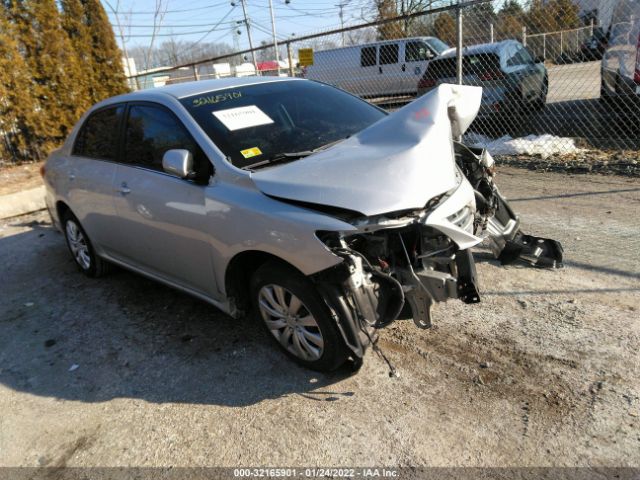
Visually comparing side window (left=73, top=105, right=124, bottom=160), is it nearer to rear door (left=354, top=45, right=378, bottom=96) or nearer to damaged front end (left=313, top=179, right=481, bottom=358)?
damaged front end (left=313, top=179, right=481, bottom=358)

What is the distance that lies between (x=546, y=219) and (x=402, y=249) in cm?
300

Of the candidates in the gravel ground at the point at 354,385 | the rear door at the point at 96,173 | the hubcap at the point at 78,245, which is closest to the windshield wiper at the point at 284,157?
the gravel ground at the point at 354,385

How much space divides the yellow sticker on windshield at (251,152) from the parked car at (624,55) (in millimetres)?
6177

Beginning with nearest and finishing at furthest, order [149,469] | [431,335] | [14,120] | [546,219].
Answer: [149,469] < [431,335] < [546,219] < [14,120]

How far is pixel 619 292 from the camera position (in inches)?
145

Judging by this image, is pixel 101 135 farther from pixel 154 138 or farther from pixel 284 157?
pixel 284 157

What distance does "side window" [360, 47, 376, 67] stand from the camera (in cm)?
1655

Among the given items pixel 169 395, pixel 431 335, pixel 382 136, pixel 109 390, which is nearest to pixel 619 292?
pixel 431 335

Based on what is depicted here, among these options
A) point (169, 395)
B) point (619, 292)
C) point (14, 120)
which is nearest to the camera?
point (169, 395)

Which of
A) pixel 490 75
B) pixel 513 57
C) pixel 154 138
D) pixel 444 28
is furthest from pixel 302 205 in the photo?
pixel 444 28

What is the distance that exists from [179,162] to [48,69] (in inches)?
423

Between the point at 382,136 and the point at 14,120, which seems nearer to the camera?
the point at 382,136

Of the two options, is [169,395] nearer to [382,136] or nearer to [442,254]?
[442,254]

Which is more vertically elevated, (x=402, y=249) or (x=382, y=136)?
(x=382, y=136)
